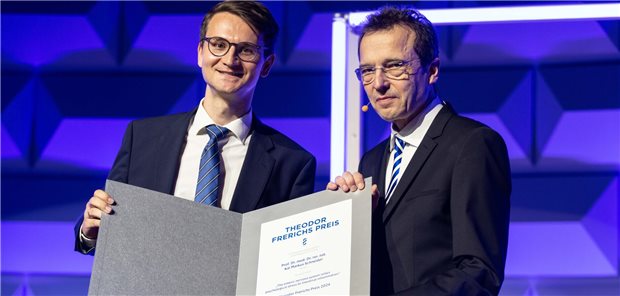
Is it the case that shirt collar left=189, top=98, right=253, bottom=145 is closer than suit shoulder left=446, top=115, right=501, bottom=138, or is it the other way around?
suit shoulder left=446, top=115, right=501, bottom=138

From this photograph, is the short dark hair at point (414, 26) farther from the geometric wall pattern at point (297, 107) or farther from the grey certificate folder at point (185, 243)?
the geometric wall pattern at point (297, 107)

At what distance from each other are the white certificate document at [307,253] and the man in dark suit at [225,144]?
0.94 ft

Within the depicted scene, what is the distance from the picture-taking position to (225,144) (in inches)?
Result: 103

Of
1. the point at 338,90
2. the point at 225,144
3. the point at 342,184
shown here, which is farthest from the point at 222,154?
the point at 338,90

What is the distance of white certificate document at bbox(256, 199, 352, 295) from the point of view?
2.11 meters

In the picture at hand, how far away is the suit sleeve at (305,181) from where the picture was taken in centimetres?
260

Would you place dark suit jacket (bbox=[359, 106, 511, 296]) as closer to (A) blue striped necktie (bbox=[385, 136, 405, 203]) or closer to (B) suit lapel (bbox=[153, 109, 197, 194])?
(A) blue striped necktie (bbox=[385, 136, 405, 203])

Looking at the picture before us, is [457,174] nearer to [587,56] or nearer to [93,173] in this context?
[587,56]

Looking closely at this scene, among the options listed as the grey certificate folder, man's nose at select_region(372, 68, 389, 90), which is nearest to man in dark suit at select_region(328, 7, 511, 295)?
man's nose at select_region(372, 68, 389, 90)

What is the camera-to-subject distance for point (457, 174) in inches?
84.2

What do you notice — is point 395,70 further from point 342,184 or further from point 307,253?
point 307,253

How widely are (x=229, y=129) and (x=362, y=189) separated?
607 mm

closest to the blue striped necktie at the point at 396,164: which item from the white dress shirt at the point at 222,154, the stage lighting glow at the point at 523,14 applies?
the white dress shirt at the point at 222,154

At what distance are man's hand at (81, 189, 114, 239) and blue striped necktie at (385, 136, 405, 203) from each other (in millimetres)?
716
